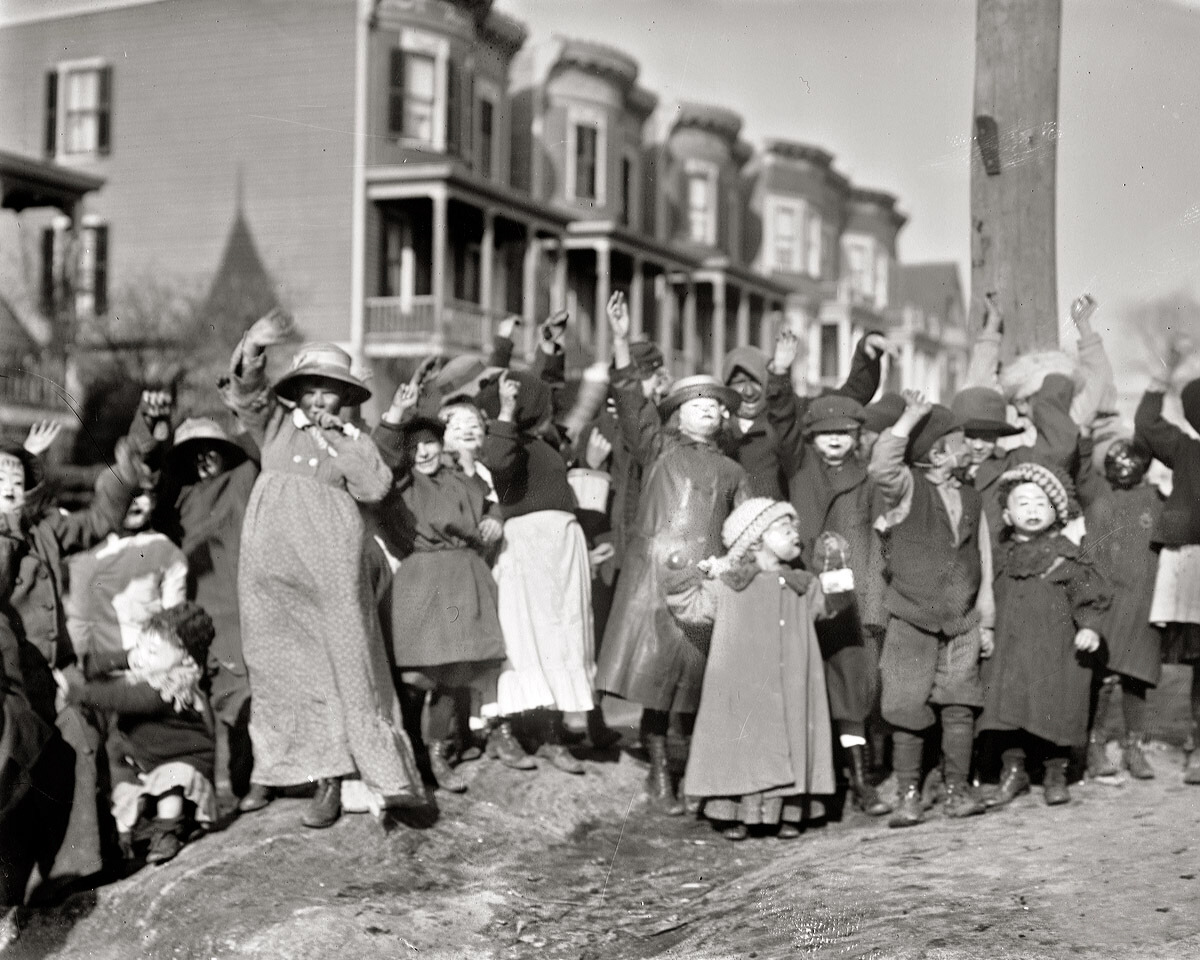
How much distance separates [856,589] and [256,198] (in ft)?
54.3

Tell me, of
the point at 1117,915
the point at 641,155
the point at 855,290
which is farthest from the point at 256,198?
the point at 1117,915

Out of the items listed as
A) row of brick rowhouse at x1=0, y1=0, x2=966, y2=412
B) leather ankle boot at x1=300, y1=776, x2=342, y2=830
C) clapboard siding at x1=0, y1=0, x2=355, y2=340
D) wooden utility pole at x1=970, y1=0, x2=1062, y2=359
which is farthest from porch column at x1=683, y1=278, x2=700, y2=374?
leather ankle boot at x1=300, y1=776, x2=342, y2=830

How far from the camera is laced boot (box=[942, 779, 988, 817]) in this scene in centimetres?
609

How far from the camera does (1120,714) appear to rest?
6758 millimetres

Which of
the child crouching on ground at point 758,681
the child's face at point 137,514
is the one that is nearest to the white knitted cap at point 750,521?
the child crouching on ground at point 758,681

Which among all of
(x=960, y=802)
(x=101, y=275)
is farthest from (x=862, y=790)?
(x=101, y=275)

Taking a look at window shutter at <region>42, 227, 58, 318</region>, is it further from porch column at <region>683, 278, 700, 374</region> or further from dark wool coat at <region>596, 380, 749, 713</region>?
dark wool coat at <region>596, 380, 749, 713</region>

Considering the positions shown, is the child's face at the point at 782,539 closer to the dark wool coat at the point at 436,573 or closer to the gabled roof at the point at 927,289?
the dark wool coat at the point at 436,573

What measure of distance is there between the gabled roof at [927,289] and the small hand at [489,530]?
2509 cm

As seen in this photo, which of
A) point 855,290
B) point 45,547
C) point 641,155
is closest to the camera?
point 45,547

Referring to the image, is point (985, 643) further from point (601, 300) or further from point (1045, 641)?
point (601, 300)

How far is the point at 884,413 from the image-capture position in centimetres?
703

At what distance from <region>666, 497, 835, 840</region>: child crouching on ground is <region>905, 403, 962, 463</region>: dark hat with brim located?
698 millimetres

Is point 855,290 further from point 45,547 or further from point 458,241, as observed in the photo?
point 45,547
